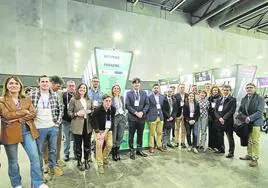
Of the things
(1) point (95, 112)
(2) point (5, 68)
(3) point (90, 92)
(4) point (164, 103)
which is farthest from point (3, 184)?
(2) point (5, 68)

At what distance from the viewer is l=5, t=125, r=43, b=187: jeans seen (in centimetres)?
222

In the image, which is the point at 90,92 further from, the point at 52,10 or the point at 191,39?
the point at 191,39

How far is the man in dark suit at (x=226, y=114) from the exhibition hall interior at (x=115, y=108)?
18 millimetres

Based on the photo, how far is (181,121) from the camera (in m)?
4.51

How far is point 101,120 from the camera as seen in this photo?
304 cm

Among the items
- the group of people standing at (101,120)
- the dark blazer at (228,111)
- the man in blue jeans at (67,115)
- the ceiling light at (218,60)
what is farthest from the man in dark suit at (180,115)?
the ceiling light at (218,60)

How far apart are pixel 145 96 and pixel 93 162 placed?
1.53m

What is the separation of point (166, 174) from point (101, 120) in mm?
1281

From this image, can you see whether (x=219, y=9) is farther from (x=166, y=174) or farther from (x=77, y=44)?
(x=166, y=174)

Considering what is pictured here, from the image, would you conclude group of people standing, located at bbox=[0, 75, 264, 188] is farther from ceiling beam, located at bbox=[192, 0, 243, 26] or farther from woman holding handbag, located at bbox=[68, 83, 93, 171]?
ceiling beam, located at bbox=[192, 0, 243, 26]

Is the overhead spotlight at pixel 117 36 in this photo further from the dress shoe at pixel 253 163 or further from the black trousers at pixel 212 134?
the dress shoe at pixel 253 163

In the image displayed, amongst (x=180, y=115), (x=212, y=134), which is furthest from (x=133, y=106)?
(x=212, y=134)

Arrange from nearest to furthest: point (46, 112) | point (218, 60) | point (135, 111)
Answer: point (46, 112)
point (135, 111)
point (218, 60)

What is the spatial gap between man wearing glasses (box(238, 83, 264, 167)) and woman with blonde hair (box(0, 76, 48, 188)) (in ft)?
10.8
